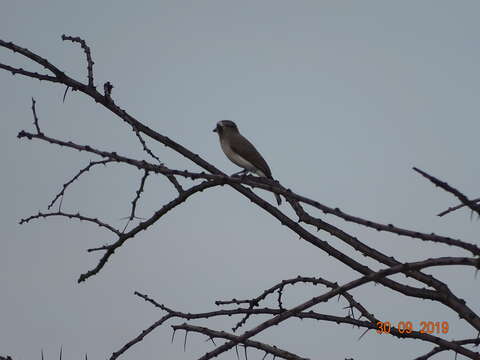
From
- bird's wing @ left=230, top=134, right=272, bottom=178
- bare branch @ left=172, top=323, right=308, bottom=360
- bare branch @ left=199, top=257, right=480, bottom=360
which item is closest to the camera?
bare branch @ left=199, top=257, right=480, bottom=360

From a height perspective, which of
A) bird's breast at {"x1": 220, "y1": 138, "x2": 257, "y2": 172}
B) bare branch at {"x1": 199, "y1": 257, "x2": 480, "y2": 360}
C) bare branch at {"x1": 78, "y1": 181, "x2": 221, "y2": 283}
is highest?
bird's breast at {"x1": 220, "y1": 138, "x2": 257, "y2": 172}

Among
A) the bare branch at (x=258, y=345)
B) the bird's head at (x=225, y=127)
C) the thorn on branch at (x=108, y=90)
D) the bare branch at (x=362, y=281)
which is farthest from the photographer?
the bird's head at (x=225, y=127)

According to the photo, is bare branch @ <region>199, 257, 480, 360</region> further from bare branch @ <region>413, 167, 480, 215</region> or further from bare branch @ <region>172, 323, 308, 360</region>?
bare branch @ <region>172, 323, 308, 360</region>

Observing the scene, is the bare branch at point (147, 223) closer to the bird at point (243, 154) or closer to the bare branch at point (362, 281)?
the bare branch at point (362, 281)

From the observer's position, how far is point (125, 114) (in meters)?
4.80

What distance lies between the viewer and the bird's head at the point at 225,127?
12.0m

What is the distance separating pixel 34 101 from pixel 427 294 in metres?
2.76

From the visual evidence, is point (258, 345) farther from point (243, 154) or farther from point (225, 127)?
point (225, 127)

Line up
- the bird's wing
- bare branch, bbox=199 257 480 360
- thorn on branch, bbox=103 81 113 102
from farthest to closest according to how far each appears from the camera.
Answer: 1. the bird's wing
2. thorn on branch, bbox=103 81 113 102
3. bare branch, bbox=199 257 480 360

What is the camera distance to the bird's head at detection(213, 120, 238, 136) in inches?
472

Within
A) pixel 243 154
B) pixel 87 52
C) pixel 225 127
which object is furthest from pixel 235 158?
pixel 87 52

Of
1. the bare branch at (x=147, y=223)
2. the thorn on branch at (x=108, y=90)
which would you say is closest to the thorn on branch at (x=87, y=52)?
the thorn on branch at (x=108, y=90)

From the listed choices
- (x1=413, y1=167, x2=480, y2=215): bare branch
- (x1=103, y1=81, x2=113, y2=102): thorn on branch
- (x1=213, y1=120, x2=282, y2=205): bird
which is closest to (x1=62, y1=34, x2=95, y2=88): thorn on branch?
(x1=103, y1=81, x2=113, y2=102): thorn on branch

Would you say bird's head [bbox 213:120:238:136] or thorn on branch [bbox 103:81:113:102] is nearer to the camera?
thorn on branch [bbox 103:81:113:102]
